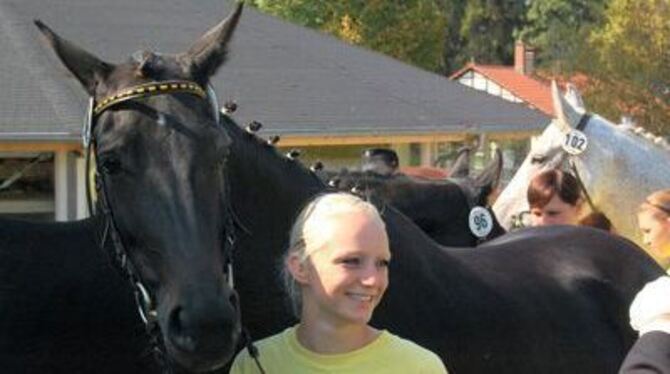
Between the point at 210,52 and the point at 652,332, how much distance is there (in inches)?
64.1

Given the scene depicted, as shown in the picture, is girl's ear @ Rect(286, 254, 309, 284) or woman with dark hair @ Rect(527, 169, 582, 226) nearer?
girl's ear @ Rect(286, 254, 309, 284)

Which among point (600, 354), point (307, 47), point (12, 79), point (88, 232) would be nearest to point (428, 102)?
point (307, 47)

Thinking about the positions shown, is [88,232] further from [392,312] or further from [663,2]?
[663,2]

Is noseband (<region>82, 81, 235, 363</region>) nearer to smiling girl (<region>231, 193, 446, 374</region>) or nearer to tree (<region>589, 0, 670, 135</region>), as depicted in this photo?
smiling girl (<region>231, 193, 446, 374</region>)

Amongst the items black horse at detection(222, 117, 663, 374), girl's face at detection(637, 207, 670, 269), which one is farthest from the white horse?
girl's face at detection(637, 207, 670, 269)

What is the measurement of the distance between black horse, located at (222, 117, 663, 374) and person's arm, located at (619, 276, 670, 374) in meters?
0.82

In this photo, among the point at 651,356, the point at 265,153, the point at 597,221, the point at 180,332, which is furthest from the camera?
the point at 597,221

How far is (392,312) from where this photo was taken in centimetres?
416

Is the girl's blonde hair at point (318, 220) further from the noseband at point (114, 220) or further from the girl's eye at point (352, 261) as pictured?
the noseband at point (114, 220)

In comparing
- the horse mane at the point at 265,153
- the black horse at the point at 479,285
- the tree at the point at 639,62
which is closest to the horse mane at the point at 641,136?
the black horse at the point at 479,285

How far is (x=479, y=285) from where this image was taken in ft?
15.3

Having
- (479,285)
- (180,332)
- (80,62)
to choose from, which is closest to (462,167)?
(479,285)

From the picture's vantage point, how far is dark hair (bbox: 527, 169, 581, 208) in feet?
20.5

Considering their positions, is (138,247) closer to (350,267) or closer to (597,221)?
(350,267)
